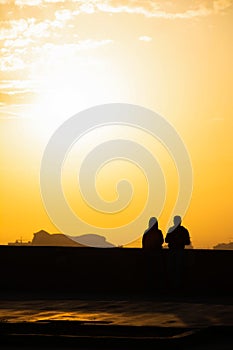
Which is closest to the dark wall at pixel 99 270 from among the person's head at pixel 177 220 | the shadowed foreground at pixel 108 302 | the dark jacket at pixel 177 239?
the shadowed foreground at pixel 108 302

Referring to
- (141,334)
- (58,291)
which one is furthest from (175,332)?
(58,291)

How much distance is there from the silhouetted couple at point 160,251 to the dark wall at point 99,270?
42 millimetres

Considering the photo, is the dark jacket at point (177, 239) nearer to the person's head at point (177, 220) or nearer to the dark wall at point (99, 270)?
the person's head at point (177, 220)

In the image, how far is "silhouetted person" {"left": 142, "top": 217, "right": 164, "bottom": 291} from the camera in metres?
24.4

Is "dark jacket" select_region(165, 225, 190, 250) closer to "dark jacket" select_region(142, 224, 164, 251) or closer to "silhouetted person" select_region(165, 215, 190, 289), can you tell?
"silhouetted person" select_region(165, 215, 190, 289)

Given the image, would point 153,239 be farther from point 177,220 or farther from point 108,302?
point 108,302

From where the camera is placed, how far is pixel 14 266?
86.1 ft

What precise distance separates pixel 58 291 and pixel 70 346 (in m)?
11.3

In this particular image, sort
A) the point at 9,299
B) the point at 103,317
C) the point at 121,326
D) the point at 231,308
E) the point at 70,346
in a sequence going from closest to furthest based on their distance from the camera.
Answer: the point at 70,346 → the point at 121,326 → the point at 103,317 → the point at 231,308 → the point at 9,299

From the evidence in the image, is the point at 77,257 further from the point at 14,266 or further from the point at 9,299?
the point at 9,299

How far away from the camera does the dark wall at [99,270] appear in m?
24.0

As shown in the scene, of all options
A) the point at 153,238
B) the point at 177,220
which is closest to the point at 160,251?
the point at 153,238

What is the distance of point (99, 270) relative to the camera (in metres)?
25.3

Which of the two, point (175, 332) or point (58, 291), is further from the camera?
point (58, 291)
